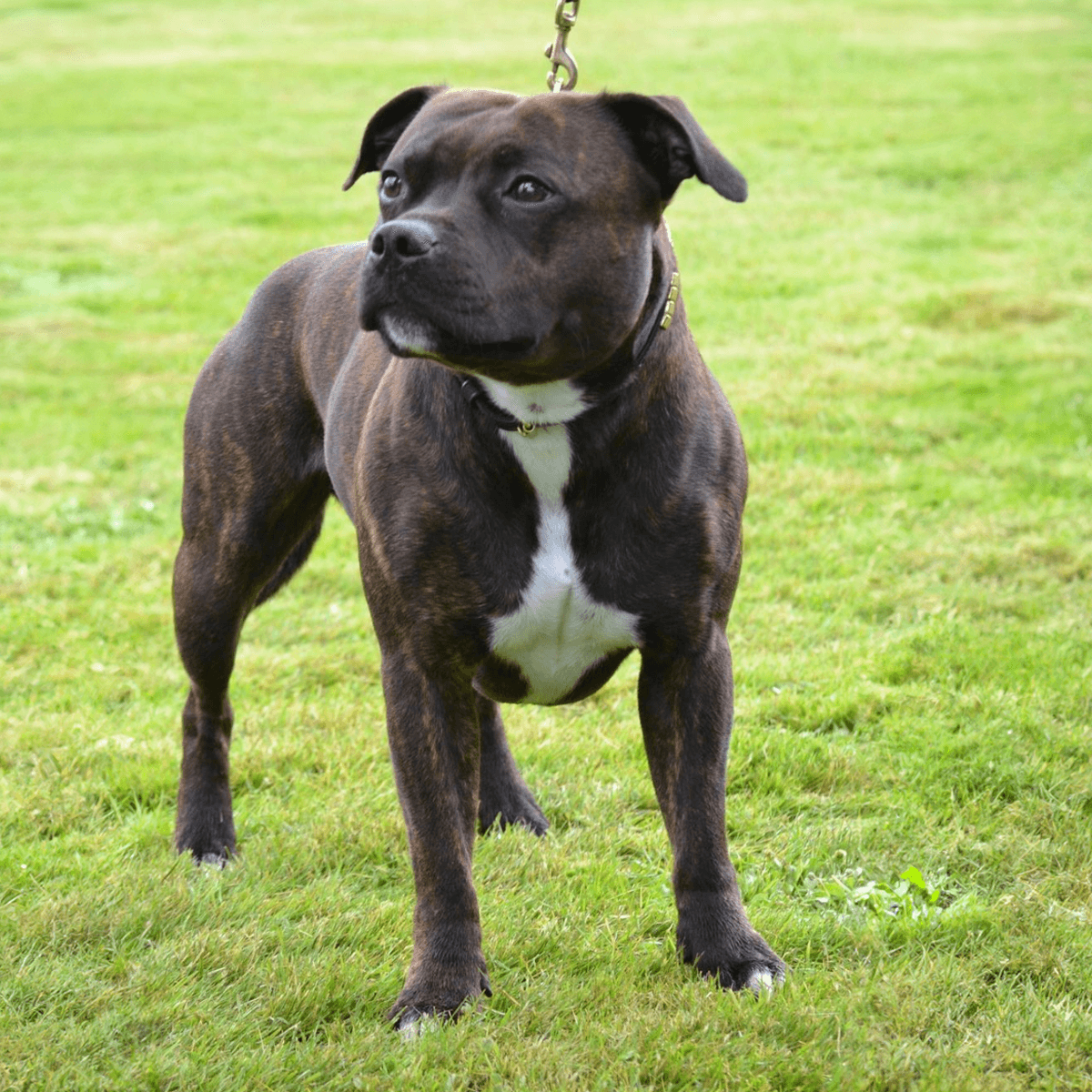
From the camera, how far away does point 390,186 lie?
3342mm

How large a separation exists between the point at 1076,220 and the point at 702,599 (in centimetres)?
1062

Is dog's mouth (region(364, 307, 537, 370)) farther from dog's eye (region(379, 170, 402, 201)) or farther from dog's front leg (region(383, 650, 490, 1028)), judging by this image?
dog's front leg (region(383, 650, 490, 1028))

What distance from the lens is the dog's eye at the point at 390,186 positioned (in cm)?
332

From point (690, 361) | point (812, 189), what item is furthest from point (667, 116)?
→ point (812, 189)

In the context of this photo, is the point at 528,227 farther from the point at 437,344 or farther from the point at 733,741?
the point at 733,741

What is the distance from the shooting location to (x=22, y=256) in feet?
44.2

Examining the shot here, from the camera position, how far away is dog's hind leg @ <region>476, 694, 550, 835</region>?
447 centimetres

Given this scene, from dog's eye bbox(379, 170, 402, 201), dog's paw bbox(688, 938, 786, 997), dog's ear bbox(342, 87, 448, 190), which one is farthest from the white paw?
dog's ear bbox(342, 87, 448, 190)

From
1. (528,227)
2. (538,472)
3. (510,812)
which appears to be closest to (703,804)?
(538,472)

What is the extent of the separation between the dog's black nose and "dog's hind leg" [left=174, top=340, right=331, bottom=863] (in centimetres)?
151

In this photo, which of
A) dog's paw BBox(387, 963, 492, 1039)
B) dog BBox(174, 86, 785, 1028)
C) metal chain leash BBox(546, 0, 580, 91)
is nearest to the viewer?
dog BBox(174, 86, 785, 1028)

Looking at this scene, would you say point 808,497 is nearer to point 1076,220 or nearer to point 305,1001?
point 305,1001

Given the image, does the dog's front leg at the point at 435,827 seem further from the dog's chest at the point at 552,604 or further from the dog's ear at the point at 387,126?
the dog's ear at the point at 387,126

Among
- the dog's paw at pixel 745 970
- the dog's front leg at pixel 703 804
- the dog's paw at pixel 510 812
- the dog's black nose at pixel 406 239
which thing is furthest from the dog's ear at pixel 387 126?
the dog's paw at pixel 745 970
